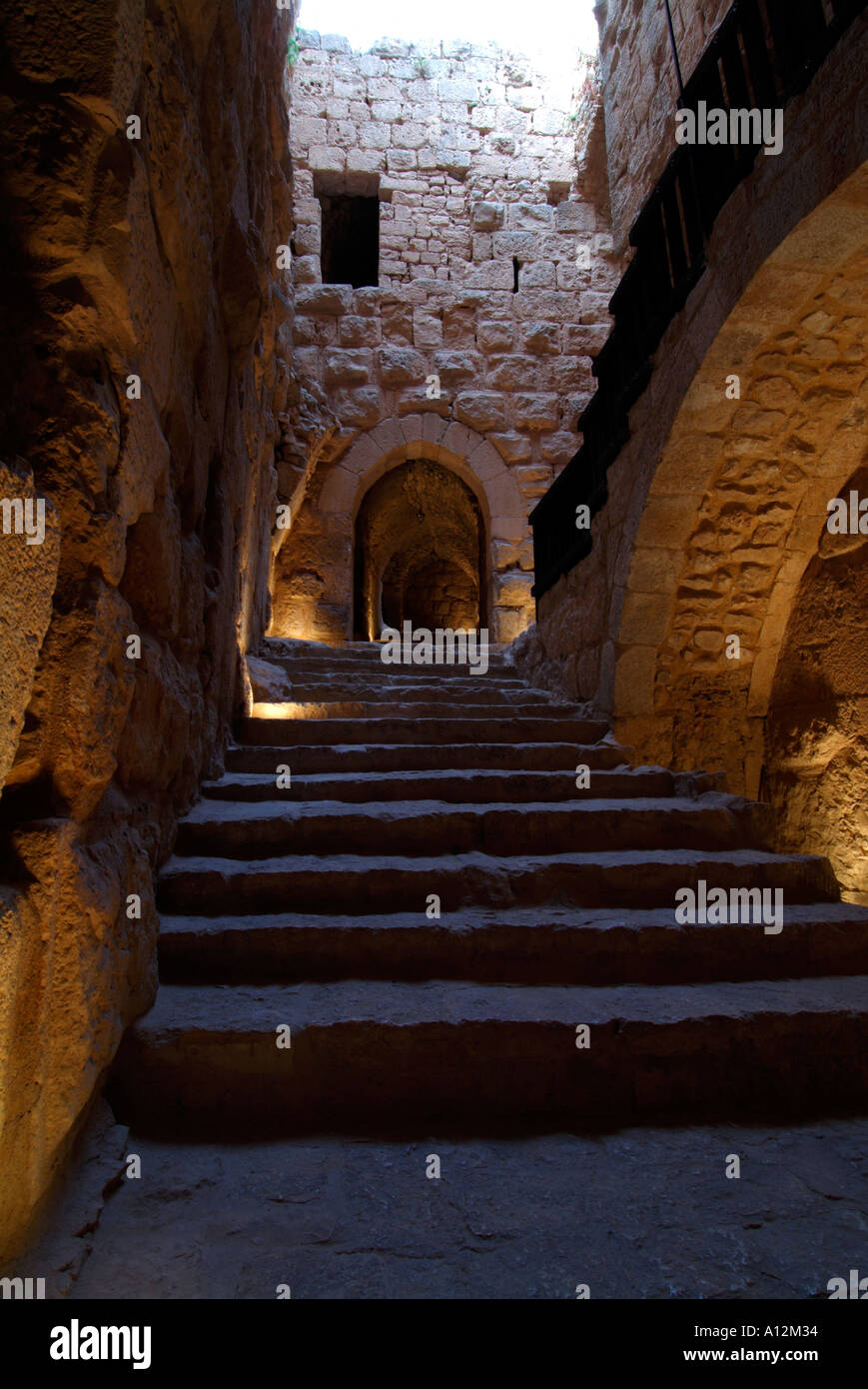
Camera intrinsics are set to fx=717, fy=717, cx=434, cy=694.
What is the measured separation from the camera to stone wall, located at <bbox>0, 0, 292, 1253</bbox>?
1.14 meters

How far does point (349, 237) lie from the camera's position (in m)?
9.77

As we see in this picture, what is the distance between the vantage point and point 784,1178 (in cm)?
138

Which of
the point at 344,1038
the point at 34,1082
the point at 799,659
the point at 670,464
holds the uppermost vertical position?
the point at 670,464

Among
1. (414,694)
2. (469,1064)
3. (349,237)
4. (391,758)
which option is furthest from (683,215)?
(349,237)

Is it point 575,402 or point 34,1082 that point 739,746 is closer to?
point 34,1082

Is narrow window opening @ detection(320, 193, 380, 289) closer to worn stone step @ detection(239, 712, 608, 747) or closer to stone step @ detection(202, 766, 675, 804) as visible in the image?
worn stone step @ detection(239, 712, 608, 747)

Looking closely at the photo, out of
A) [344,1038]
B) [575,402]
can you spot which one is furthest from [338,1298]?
[575,402]

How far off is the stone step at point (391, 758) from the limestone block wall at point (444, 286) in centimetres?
477

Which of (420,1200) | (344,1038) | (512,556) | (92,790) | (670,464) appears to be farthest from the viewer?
(512,556)

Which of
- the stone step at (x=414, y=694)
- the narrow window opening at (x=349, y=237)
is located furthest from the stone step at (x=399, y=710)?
the narrow window opening at (x=349, y=237)

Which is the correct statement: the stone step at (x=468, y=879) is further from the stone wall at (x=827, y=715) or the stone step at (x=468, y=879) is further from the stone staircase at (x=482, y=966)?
the stone wall at (x=827, y=715)

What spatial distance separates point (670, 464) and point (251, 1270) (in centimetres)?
328

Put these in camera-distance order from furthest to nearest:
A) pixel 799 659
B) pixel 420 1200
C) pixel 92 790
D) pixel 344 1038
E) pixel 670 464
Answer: pixel 799 659 < pixel 670 464 < pixel 344 1038 < pixel 92 790 < pixel 420 1200

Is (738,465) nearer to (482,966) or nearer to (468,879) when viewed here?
(468,879)
